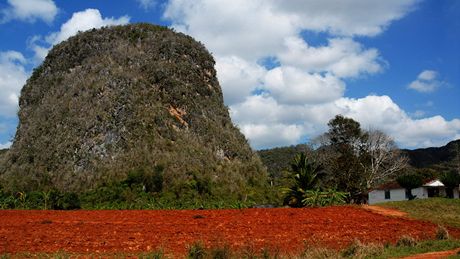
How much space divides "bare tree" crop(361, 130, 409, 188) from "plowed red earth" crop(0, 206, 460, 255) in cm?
3279

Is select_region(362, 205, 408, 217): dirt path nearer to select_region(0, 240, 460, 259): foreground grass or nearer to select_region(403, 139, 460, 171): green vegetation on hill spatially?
select_region(0, 240, 460, 259): foreground grass

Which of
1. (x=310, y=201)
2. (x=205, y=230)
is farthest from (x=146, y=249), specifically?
(x=310, y=201)

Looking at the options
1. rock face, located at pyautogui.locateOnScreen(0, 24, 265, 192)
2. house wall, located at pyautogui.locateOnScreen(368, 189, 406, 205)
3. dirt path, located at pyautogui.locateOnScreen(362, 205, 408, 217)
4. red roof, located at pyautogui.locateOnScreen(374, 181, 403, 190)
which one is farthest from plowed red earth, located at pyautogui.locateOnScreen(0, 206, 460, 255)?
red roof, located at pyautogui.locateOnScreen(374, 181, 403, 190)

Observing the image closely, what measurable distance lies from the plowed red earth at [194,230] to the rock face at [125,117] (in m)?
14.6

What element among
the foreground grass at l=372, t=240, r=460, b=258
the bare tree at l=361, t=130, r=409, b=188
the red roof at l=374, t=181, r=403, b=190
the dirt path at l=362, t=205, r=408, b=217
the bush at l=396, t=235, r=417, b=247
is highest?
the bare tree at l=361, t=130, r=409, b=188

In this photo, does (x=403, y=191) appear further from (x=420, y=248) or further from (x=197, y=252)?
(x=197, y=252)

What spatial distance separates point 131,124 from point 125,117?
2.97 ft

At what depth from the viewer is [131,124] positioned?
36.5m

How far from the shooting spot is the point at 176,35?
4859 centimetres

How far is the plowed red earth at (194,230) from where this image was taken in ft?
39.1

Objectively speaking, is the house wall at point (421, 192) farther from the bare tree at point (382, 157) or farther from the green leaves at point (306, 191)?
the green leaves at point (306, 191)

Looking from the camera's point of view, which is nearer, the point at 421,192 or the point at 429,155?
the point at 421,192

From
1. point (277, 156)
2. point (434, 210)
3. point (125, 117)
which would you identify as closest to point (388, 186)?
point (434, 210)

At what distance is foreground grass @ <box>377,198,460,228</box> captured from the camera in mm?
21041
